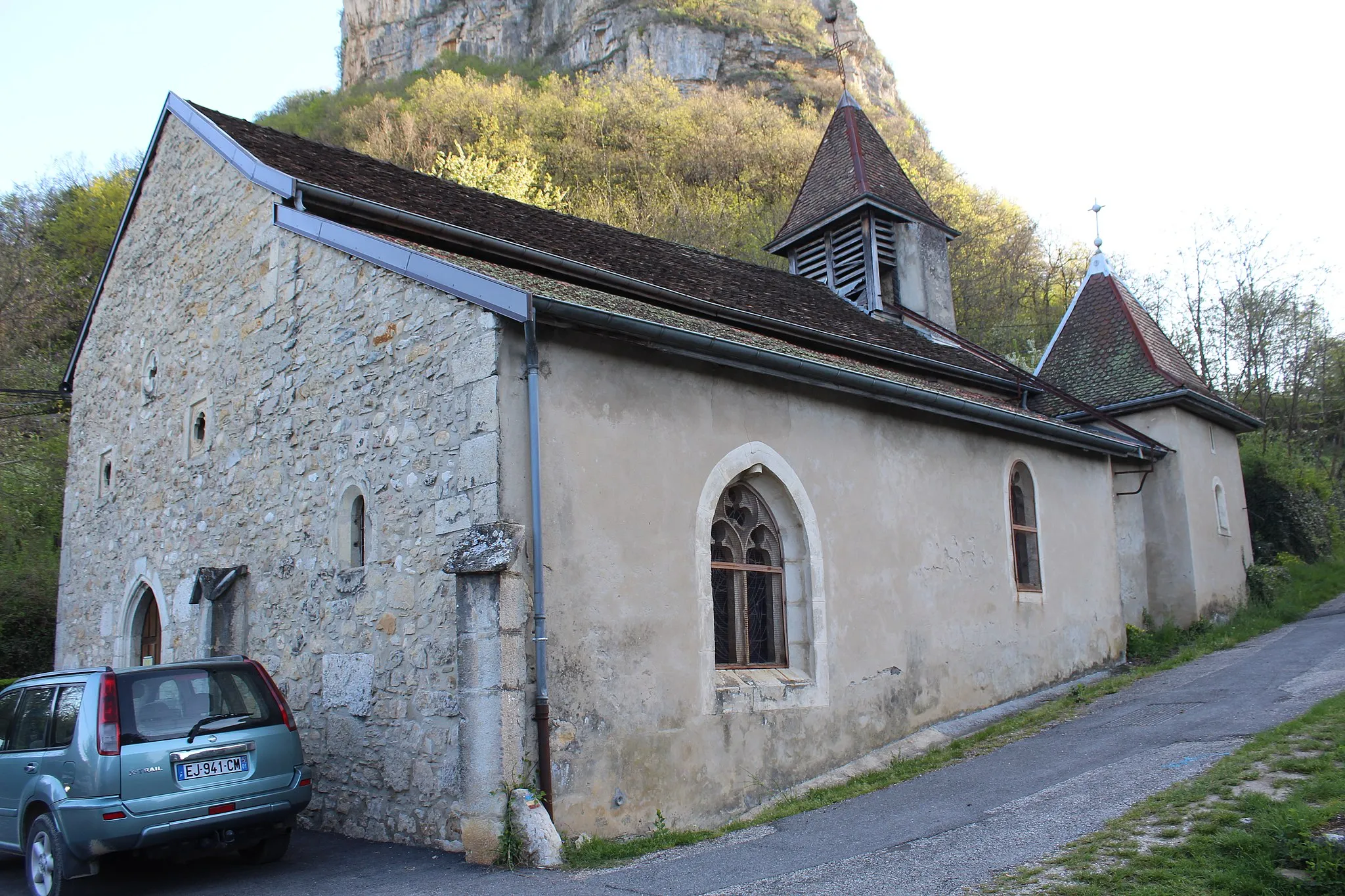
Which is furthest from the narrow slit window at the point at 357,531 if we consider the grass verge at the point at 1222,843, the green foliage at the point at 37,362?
the green foliage at the point at 37,362

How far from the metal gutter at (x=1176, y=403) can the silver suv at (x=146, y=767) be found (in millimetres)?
13324

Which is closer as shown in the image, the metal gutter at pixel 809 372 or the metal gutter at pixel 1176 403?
the metal gutter at pixel 809 372

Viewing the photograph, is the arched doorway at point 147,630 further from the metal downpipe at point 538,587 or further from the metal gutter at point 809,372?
the metal gutter at point 809,372

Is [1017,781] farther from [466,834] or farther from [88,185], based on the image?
[88,185]

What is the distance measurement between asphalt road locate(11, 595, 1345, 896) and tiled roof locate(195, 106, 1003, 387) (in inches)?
226

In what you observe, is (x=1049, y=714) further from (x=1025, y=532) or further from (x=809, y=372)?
(x=809, y=372)

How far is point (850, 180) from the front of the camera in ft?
60.1

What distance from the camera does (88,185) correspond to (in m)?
30.7

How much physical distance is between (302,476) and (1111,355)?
14163 mm

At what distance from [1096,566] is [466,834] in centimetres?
972

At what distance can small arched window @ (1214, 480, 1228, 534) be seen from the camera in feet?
55.5

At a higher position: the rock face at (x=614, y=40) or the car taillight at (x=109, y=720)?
the rock face at (x=614, y=40)

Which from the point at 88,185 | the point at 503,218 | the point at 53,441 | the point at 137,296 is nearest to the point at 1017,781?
the point at 503,218

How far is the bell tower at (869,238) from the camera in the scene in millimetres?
17938
